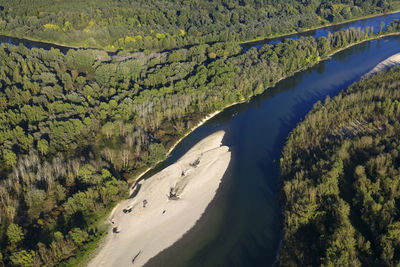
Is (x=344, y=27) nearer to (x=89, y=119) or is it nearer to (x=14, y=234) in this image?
(x=89, y=119)

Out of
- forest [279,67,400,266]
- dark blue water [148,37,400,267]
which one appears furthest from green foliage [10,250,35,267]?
forest [279,67,400,266]

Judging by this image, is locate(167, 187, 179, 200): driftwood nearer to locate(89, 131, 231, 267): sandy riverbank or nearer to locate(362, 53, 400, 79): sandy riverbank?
locate(89, 131, 231, 267): sandy riverbank

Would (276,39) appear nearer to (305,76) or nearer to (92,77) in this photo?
(305,76)

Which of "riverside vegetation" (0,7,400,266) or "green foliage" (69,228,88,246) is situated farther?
"riverside vegetation" (0,7,400,266)

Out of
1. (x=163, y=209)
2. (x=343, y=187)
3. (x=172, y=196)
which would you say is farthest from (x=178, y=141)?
(x=343, y=187)

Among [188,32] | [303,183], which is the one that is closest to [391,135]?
[303,183]

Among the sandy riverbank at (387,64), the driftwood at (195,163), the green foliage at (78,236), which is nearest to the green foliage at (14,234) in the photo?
the green foliage at (78,236)
